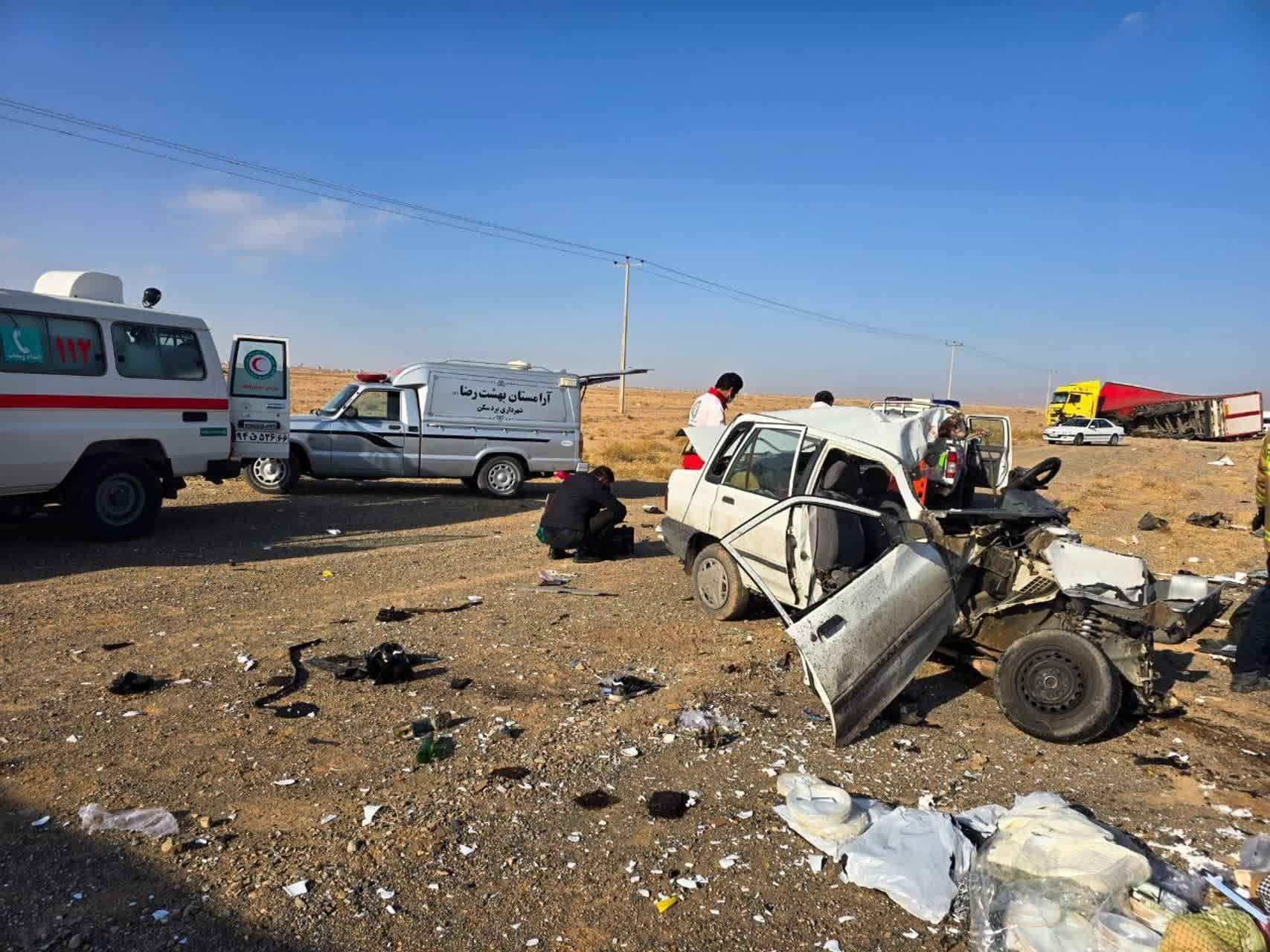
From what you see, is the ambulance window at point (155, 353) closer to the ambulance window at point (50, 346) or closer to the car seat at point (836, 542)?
the ambulance window at point (50, 346)

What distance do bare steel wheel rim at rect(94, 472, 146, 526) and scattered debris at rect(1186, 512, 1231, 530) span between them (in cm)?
1481

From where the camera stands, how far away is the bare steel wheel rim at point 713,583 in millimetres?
6754

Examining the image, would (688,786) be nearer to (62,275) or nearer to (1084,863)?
(1084,863)

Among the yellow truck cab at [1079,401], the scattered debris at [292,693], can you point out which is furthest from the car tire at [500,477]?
the yellow truck cab at [1079,401]

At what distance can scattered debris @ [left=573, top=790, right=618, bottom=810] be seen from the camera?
12.5ft

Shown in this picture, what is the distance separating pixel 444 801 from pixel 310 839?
1.94 feet

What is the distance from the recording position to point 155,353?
9070 mm

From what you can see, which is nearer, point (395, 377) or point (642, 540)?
point (642, 540)

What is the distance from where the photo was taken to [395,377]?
12992 mm

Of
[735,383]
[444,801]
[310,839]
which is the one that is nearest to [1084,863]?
[444,801]

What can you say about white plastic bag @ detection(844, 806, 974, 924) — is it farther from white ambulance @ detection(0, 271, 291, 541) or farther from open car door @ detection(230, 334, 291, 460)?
open car door @ detection(230, 334, 291, 460)

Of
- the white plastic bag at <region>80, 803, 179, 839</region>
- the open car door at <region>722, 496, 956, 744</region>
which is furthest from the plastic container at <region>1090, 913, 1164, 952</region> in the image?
the white plastic bag at <region>80, 803, 179, 839</region>

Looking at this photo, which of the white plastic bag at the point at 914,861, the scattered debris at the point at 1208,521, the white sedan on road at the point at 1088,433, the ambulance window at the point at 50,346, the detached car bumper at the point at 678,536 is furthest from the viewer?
the white sedan on road at the point at 1088,433

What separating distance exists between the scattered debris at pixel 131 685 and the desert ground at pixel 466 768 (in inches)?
3.7
